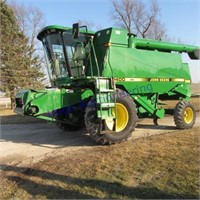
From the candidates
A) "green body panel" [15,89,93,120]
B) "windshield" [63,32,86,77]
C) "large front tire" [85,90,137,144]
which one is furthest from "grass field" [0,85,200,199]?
"windshield" [63,32,86,77]

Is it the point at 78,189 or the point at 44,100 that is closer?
the point at 78,189

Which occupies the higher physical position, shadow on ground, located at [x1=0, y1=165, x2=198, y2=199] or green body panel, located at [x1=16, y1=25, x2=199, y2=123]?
green body panel, located at [x1=16, y1=25, x2=199, y2=123]

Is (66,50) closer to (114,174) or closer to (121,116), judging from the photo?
(121,116)

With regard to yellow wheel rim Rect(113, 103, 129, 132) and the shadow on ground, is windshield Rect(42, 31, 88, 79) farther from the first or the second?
the shadow on ground

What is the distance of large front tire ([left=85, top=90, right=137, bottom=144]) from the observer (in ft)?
25.0

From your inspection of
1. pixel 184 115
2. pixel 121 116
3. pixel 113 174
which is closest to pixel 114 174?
pixel 113 174

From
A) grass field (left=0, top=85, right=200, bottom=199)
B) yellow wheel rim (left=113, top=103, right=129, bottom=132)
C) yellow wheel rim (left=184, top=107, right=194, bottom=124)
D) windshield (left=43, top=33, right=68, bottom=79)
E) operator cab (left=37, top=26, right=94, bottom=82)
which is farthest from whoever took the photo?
yellow wheel rim (left=184, top=107, right=194, bottom=124)

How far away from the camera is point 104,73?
28.0 ft

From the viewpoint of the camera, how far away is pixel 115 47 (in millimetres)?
8742

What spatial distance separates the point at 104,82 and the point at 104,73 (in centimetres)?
A: 51

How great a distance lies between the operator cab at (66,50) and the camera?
9078mm

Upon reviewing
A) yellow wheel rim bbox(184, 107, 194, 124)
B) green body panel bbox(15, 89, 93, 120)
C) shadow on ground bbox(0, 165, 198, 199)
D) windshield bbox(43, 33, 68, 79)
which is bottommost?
shadow on ground bbox(0, 165, 198, 199)

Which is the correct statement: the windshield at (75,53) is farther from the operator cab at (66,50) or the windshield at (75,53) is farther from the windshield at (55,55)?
the windshield at (55,55)

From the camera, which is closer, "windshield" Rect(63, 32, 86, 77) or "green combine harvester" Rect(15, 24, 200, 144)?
"green combine harvester" Rect(15, 24, 200, 144)
